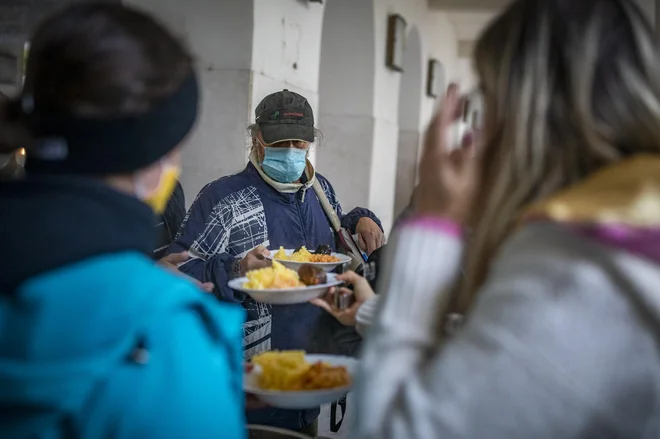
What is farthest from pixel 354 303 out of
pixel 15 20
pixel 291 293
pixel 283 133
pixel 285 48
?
pixel 15 20

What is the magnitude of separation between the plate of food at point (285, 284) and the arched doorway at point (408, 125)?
22.8ft

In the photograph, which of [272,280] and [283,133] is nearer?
[272,280]

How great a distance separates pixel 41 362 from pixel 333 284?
114 cm

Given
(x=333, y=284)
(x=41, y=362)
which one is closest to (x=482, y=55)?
(x=41, y=362)

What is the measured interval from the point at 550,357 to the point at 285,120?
215 cm

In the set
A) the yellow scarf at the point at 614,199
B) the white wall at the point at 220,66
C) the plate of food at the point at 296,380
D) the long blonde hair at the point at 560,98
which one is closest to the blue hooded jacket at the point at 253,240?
the plate of food at the point at 296,380

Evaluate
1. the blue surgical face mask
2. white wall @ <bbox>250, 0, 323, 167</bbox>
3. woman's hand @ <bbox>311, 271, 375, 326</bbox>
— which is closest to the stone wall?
white wall @ <bbox>250, 0, 323, 167</bbox>

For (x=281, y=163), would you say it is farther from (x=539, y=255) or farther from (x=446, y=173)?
(x=539, y=255)

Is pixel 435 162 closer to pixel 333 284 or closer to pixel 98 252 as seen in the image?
pixel 98 252

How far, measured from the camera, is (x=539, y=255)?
907mm

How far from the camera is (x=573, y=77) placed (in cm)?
100

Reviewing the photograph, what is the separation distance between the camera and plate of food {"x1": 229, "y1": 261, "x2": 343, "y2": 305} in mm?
1909

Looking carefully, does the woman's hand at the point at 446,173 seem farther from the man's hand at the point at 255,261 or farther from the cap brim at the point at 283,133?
the cap brim at the point at 283,133

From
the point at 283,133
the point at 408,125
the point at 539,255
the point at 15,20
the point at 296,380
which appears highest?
the point at 15,20
